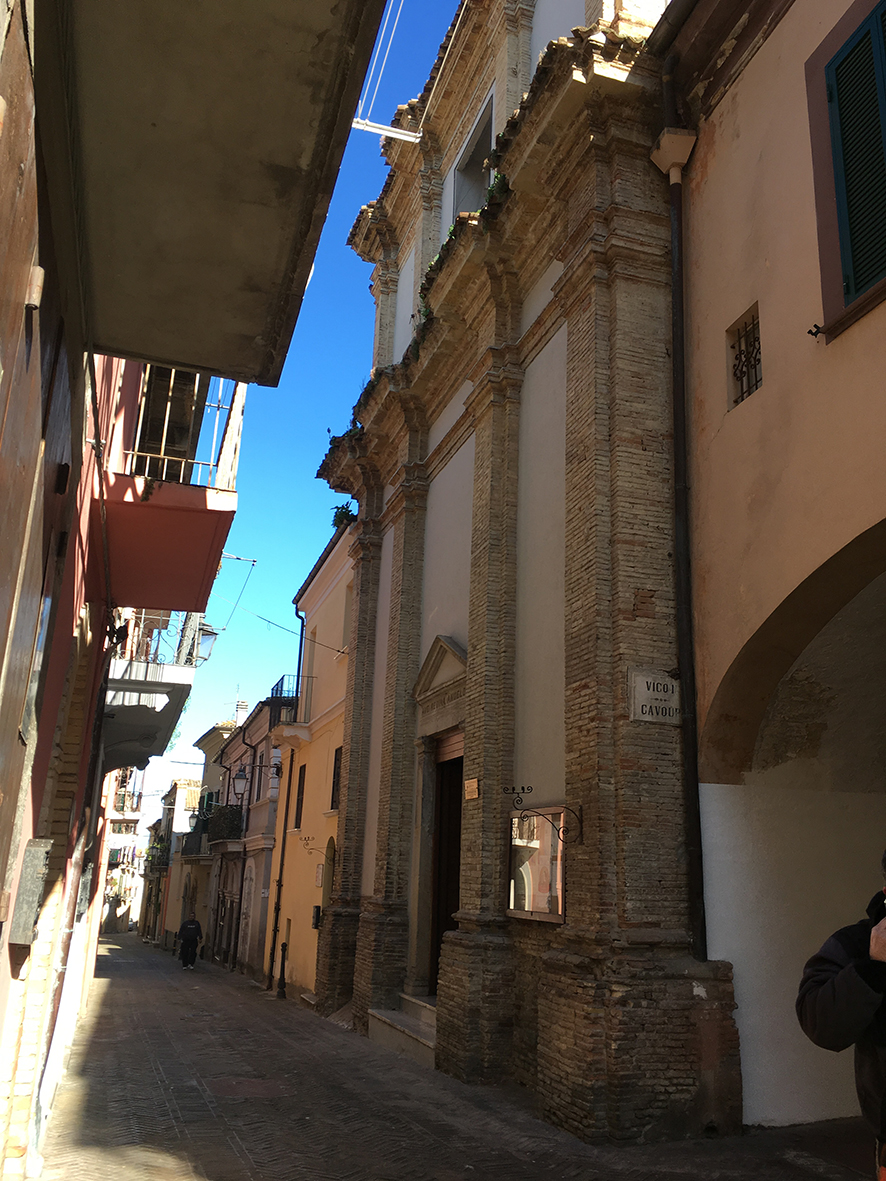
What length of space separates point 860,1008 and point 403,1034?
10.5m

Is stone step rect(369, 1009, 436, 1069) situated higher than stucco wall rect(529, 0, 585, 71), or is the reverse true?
stucco wall rect(529, 0, 585, 71)

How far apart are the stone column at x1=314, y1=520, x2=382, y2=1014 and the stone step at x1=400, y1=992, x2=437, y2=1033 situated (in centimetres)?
252

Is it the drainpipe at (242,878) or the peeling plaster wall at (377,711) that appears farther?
the drainpipe at (242,878)

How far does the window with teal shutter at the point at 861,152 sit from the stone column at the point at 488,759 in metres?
5.34

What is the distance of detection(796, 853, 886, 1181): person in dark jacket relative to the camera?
246 cm

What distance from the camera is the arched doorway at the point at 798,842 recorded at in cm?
772

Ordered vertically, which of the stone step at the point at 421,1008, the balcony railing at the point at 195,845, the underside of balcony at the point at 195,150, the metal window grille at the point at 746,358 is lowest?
the stone step at the point at 421,1008

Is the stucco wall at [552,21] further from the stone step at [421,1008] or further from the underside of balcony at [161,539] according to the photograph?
the stone step at [421,1008]

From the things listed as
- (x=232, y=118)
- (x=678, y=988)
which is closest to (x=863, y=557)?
(x=678, y=988)

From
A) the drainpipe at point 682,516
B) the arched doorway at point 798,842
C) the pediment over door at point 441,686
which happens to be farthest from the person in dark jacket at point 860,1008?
the pediment over door at point 441,686

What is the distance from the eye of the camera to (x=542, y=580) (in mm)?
10633

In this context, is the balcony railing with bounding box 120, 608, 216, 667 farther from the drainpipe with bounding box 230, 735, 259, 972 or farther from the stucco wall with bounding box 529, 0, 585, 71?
the drainpipe with bounding box 230, 735, 259, 972

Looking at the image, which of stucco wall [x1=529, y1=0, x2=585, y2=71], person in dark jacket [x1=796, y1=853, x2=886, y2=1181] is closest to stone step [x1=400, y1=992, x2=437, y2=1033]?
person in dark jacket [x1=796, y1=853, x2=886, y2=1181]

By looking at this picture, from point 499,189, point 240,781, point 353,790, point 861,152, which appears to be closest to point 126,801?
point 240,781
